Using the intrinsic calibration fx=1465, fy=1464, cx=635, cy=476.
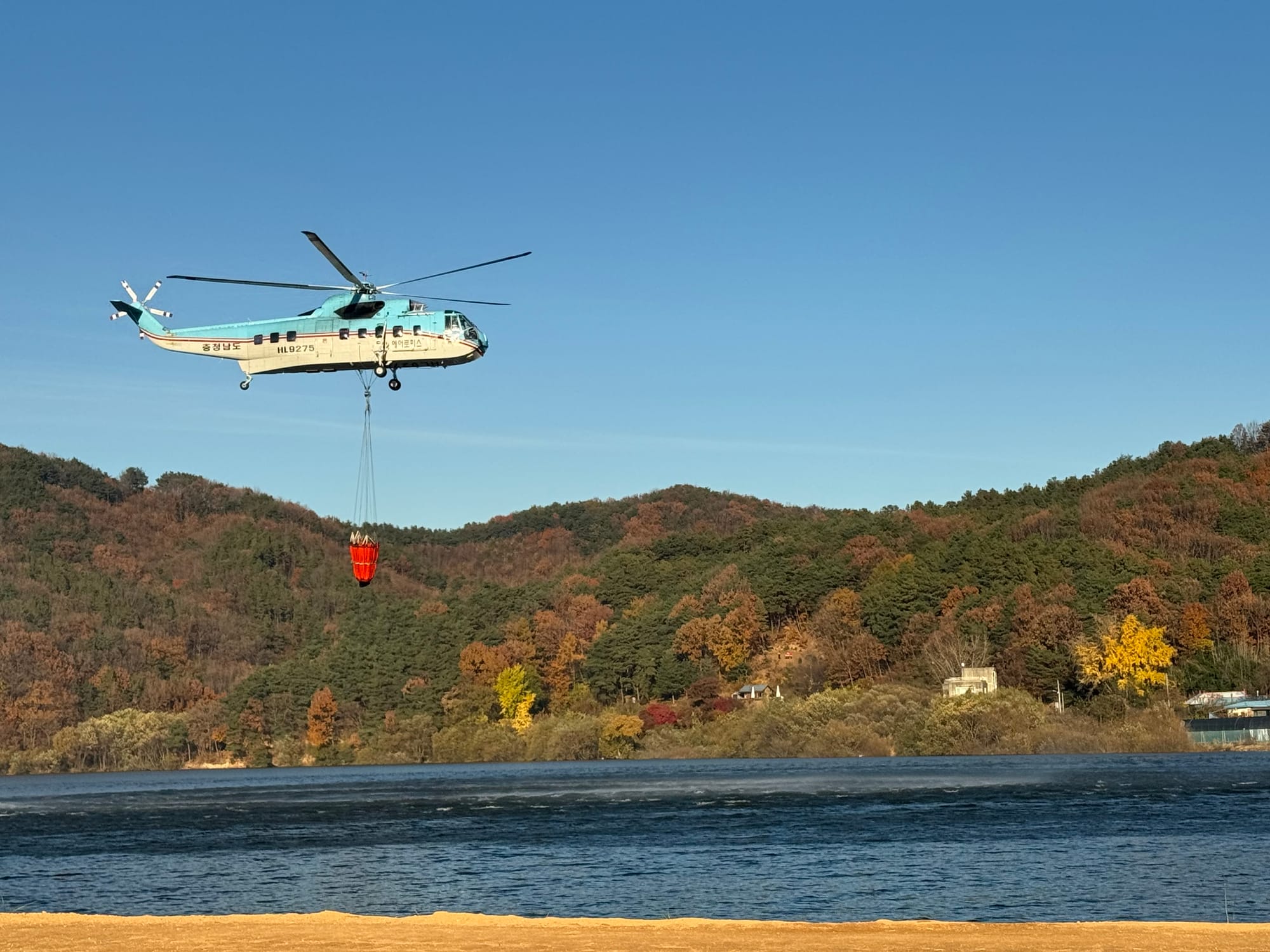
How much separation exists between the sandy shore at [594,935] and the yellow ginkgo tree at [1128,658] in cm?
11823

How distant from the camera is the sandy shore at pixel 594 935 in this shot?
2789 cm

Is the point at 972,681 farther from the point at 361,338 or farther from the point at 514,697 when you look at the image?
the point at 361,338

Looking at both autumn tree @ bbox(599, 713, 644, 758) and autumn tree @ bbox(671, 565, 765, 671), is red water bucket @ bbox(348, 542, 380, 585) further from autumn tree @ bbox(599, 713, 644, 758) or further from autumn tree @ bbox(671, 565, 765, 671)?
autumn tree @ bbox(671, 565, 765, 671)

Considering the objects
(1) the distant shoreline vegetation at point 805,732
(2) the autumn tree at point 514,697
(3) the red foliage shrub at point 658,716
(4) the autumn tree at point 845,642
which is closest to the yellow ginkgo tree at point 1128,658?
(1) the distant shoreline vegetation at point 805,732

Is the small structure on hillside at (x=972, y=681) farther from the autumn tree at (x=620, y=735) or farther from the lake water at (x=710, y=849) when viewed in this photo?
the autumn tree at (x=620, y=735)

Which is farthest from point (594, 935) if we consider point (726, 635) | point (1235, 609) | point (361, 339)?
point (726, 635)

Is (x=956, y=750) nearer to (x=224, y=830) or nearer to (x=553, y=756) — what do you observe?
(x=553, y=756)

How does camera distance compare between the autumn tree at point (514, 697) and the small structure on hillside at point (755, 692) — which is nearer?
the small structure on hillside at point (755, 692)

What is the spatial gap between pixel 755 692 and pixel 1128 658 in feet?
164

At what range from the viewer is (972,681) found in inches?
5965

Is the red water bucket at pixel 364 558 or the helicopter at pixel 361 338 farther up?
the helicopter at pixel 361 338

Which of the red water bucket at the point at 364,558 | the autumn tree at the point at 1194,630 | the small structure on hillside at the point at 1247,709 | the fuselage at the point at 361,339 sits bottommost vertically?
the small structure on hillside at the point at 1247,709

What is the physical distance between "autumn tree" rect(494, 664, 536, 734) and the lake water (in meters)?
80.9

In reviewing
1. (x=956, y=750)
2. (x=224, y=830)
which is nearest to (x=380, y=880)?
(x=224, y=830)
